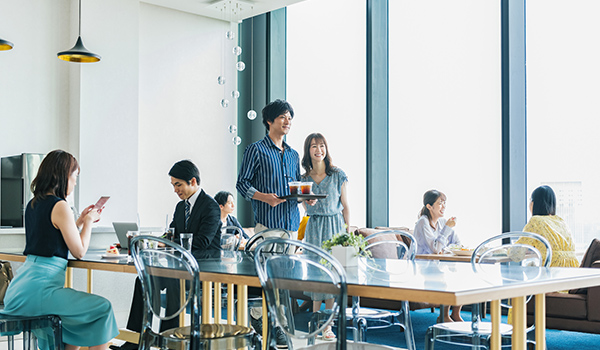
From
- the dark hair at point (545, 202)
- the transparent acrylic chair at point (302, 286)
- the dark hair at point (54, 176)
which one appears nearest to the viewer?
the transparent acrylic chair at point (302, 286)

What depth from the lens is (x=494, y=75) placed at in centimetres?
600

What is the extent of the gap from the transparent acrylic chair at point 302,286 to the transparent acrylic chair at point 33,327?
1.25 meters

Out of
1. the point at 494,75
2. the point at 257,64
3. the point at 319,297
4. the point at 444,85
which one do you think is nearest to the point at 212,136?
the point at 257,64

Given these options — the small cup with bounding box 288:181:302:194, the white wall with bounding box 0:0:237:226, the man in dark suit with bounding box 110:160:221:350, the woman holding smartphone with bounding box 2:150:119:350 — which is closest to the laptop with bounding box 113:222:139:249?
the man in dark suit with bounding box 110:160:221:350

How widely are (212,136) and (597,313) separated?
4.92m

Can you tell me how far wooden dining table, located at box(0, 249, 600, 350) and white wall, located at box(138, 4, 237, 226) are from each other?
4418mm

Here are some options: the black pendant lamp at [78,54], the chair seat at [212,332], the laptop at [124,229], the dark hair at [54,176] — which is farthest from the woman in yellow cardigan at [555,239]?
the black pendant lamp at [78,54]

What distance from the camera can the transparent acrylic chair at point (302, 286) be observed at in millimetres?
1938

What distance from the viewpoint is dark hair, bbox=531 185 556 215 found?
4234 mm

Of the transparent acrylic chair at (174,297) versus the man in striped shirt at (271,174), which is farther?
the man in striped shirt at (271,174)

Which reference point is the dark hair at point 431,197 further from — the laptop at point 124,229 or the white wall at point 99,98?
the white wall at point 99,98

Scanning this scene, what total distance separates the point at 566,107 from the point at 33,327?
15.0 ft

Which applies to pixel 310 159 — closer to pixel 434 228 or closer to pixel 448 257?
pixel 448 257

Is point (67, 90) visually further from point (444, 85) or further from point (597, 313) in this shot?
point (597, 313)
